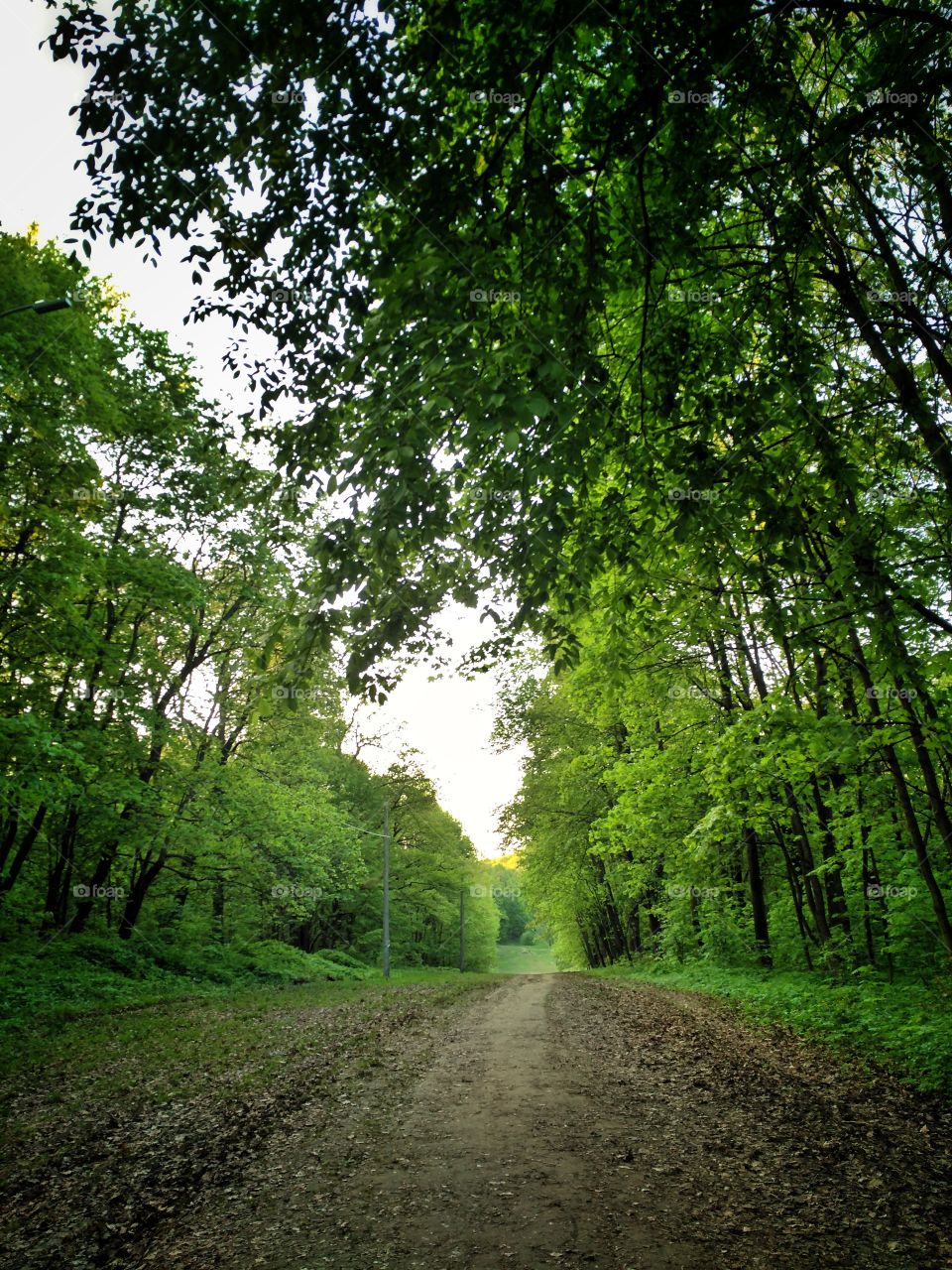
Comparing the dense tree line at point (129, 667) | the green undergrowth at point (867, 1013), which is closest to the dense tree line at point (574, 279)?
the green undergrowth at point (867, 1013)

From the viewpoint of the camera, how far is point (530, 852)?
3106 cm

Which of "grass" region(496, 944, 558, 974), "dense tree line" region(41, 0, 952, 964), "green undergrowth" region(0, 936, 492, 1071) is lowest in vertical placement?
"grass" region(496, 944, 558, 974)

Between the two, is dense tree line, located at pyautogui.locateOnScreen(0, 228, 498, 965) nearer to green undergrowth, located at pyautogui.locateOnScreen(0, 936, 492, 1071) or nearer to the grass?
green undergrowth, located at pyautogui.locateOnScreen(0, 936, 492, 1071)

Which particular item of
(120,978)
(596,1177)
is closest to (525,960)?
(120,978)

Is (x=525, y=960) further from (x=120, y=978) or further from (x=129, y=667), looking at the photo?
(x=129, y=667)

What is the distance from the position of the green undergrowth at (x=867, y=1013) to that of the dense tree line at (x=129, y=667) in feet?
29.1

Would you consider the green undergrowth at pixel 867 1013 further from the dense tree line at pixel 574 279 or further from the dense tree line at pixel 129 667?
the dense tree line at pixel 129 667

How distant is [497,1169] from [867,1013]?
704 centimetres

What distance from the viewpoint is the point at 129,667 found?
736 inches

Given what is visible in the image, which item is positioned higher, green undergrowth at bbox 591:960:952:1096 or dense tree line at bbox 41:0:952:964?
dense tree line at bbox 41:0:952:964

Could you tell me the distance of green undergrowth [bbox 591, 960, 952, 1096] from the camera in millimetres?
7218

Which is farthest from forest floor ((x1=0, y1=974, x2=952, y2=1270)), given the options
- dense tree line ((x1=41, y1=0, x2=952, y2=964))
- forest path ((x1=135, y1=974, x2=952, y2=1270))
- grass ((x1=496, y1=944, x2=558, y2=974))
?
grass ((x1=496, y1=944, x2=558, y2=974))

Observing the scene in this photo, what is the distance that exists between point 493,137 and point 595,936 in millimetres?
47259

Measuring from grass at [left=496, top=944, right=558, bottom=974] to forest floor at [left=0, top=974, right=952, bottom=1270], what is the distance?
72742 millimetres
